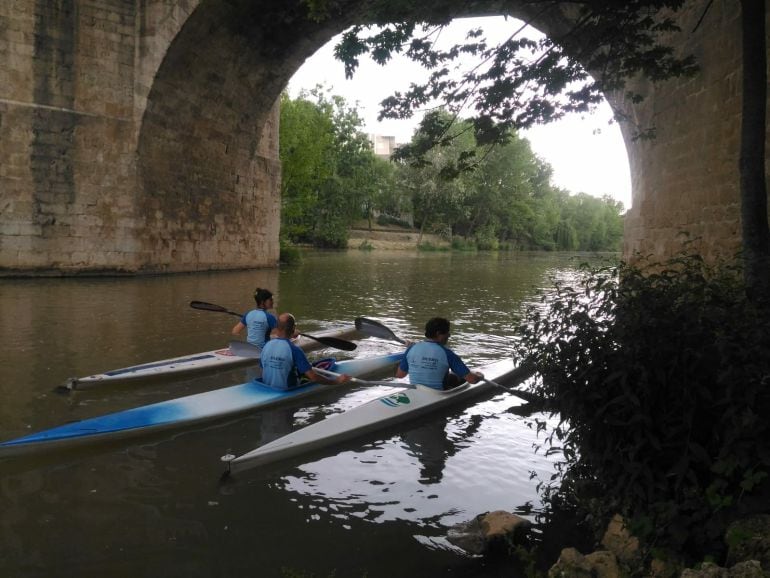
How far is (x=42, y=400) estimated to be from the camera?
16.0ft

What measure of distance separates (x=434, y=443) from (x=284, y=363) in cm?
147

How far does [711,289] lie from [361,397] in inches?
132

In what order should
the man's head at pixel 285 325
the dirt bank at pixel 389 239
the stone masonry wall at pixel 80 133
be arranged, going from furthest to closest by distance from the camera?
the dirt bank at pixel 389 239, the stone masonry wall at pixel 80 133, the man's head at pixel 285 325

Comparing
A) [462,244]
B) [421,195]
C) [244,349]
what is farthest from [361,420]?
[462,244]

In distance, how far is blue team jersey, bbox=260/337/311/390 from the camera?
5176mm

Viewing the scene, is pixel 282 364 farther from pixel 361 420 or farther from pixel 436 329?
pixel 436 329

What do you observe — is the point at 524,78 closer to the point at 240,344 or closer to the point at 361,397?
the point at 361,397

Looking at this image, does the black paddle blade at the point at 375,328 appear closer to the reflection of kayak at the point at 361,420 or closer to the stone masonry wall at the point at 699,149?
the reflection of kayak at the point at 361,420

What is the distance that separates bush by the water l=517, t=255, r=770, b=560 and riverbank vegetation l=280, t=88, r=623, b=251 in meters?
13.6

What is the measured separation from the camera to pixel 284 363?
5156 millimetres

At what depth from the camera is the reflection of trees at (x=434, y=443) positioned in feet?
12.9

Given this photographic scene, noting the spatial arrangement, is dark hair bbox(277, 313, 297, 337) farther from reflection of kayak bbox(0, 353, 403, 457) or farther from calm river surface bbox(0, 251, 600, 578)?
calm river surface bbox(0, 251, 600, 578)

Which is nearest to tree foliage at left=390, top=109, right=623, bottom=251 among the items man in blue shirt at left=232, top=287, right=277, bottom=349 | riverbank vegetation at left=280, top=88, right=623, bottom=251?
riverbank vegetation at left=280, top=88, right=623, bottom=251

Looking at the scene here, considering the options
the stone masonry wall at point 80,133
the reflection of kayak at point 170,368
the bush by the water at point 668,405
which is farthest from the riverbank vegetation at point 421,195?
the bush by the water at point 668,405
